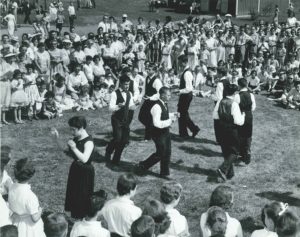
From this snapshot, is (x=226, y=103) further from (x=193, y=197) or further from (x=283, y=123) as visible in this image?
(x=283, y=123)

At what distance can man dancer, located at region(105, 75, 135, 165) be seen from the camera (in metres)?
10.0

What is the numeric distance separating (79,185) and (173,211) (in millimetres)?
2096

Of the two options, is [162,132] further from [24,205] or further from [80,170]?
[24,205]

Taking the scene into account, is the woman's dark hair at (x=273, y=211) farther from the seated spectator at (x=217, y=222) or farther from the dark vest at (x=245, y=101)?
the dark vest at (x=245, y=101)

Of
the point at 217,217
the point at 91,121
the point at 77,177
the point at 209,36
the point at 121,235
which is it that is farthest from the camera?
the point at 209,36

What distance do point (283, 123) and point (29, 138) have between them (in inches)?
272

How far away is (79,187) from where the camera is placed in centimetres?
736

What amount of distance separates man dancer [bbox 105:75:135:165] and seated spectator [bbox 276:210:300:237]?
5.49 m

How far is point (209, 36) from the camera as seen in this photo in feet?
64.5

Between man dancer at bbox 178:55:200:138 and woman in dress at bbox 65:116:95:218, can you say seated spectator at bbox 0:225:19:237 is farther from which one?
man dancer at bbox 178:55:200:138

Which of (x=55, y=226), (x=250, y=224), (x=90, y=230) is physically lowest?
(x=250, y=224)

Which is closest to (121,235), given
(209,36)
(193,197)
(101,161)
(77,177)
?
(77,177)

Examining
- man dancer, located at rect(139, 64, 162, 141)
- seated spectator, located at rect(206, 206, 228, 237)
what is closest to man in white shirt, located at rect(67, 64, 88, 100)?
man dancer, located at rect(139, 64, 162, 141)

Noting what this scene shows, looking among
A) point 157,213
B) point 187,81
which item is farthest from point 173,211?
point 187,81
